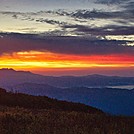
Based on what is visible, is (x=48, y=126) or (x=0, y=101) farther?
(x=0, y=101)

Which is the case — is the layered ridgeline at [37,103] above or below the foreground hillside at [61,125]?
below

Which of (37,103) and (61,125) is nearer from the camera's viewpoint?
(61,125)

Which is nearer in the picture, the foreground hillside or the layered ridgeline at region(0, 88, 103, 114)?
the foreground hillside

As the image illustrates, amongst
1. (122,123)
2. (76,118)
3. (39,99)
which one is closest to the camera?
(122,123)

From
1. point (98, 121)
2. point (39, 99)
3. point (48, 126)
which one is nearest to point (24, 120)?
point (48, 126)

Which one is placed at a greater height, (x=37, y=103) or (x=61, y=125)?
(x=61, y=125)

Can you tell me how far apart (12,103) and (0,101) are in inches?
49.4

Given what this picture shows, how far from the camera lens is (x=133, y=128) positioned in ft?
56.7

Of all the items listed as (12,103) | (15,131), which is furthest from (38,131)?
(12,103)

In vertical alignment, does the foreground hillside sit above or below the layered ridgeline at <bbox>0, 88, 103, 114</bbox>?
above

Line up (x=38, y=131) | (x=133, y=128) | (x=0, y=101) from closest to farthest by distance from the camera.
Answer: (x=38, y=131)
(x=133, y=128)
(x=0, y=101)

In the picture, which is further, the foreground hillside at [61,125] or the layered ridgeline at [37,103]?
the layered ridgeline at [37,103]

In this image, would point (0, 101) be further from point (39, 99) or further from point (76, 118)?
point (76, 118)

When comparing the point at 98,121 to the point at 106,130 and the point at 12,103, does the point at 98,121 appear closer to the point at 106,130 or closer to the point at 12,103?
the point at 106,130
